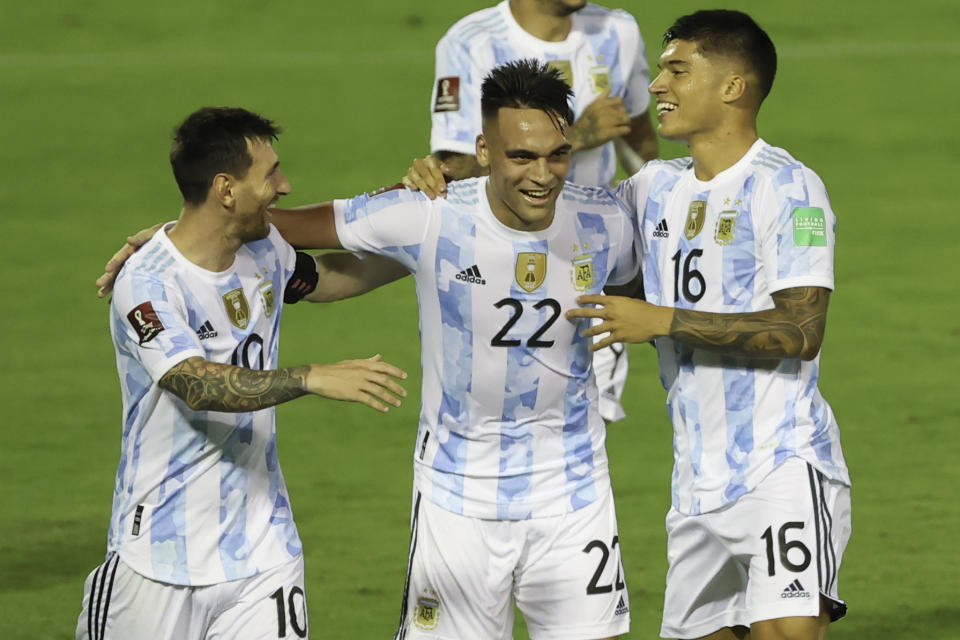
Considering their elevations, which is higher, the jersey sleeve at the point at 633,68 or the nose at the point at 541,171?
the jersey sleeve at the point at 633,68

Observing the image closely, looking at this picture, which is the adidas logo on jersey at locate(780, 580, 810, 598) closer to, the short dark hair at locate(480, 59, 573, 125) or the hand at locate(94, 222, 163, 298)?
the short dark hair at locate(480, 59, 573, 125)

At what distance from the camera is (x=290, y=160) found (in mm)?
15008

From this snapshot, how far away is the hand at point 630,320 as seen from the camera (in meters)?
4.89

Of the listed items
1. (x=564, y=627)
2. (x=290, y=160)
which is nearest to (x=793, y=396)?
(x=564, y=627)

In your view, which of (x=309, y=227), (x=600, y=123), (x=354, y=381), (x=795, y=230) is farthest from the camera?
(x=600, y=123)

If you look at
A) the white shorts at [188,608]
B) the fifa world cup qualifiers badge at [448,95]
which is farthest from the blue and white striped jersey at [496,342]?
the fifa world cup qualifiers badge at [448,95]

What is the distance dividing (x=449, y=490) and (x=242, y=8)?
14.3 meters

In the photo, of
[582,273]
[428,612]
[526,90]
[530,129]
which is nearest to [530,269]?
[582,273]

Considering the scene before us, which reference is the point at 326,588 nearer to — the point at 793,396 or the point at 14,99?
the point at 793,396

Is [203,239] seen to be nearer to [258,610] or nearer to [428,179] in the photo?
[428,179]

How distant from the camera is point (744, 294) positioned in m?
5.12

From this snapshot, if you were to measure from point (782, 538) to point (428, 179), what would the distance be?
1.48m

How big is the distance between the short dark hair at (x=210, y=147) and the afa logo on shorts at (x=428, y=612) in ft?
4.49

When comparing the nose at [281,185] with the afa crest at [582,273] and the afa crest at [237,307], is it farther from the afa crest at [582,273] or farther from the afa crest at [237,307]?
the afa crest at [582,273]
